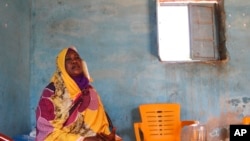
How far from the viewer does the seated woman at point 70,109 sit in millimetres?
2372

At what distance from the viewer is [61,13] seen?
133 inches

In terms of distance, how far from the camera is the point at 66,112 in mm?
2443

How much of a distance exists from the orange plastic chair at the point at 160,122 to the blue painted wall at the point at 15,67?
0.97 meters

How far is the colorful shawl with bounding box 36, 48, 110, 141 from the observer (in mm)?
2369

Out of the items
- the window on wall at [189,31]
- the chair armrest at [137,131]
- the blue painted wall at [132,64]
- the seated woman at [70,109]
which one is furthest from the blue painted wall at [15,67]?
the window on wall at [189,31]

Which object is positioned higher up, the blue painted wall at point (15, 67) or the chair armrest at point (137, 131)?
the blue painted wall at point (15, 67)

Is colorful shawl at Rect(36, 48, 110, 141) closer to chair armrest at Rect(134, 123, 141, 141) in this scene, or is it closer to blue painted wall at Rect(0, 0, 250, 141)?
chair armrest at Rect(134, 123, 141, 141)

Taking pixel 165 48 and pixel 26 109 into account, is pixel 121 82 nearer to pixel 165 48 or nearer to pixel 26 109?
pixel 165 48

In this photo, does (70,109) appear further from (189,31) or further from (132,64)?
(189,31)

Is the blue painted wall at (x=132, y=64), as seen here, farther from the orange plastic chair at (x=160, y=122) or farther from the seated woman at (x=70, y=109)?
the seated woman at (x=70, y=109)

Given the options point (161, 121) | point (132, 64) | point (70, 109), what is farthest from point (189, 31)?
point (70, 109)

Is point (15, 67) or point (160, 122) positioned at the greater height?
point (15, 67)

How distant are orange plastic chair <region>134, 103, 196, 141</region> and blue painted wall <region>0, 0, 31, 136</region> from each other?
97cm

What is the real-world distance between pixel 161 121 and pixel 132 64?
58cm
